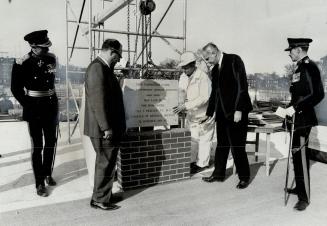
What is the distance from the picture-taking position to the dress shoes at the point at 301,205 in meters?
3.60

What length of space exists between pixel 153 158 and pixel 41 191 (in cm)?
145

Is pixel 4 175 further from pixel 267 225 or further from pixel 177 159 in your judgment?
pixel 267 225

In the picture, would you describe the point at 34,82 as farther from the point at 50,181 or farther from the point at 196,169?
the point at 196,169

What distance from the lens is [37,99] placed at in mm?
4086

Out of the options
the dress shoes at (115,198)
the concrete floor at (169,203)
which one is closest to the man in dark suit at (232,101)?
the concrete floor at (169,203)

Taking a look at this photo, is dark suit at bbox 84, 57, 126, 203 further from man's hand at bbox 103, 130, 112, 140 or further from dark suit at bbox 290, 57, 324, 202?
dark suit at bbox 290, 57, 324, 202

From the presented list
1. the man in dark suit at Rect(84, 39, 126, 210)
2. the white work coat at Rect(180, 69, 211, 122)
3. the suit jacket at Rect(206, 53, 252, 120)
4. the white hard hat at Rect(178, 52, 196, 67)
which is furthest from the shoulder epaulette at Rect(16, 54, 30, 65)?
the suit jacket at Rect(206, 53, 252, 120)

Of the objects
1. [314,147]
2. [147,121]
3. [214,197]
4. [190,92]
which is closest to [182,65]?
[190,92]

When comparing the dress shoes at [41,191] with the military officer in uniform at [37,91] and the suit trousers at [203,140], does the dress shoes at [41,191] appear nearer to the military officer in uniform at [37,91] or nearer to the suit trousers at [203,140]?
the military officer in uniform at [37,91]

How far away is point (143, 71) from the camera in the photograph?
5.55 m

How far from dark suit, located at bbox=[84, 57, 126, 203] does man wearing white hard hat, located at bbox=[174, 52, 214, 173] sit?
1.68 meters

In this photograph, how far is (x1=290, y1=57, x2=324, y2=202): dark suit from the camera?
3.61 m

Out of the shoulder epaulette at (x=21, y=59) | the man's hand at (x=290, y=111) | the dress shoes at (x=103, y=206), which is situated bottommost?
the dress shoes at (x=103, y=206)

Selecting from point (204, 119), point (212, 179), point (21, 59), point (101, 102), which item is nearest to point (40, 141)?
point (21, 59)
